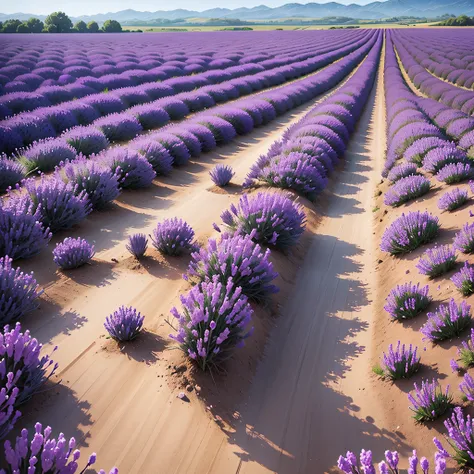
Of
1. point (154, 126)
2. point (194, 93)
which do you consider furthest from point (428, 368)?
point (194, 93)

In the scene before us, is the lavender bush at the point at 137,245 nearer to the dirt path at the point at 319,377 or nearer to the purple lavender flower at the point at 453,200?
the dirt path at the point at 319,377

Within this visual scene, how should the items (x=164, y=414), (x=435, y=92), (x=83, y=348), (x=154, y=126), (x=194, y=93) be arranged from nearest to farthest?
(x=164, y=414) → (x=83, y=348) → (x=154, y=126) → (x=194, y=93) → (x=435, y=92)

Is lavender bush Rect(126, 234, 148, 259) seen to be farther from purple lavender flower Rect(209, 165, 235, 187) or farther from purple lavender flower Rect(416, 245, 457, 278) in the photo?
purple lavender flower Rect(209, 165, 235, 187)

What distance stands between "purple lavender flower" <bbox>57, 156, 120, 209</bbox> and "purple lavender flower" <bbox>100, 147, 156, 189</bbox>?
2.71ft

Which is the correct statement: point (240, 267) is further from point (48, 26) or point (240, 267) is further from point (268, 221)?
point (48, 26)

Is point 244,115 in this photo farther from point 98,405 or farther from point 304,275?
point 98,405

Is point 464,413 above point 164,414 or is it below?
above

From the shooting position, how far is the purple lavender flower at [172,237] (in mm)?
5035

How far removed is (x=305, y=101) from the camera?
19.0m

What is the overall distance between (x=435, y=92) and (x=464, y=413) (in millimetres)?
18670

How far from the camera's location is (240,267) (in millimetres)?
3975

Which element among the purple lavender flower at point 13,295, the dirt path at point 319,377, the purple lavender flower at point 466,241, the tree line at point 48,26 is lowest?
the dirt path at point 319,377

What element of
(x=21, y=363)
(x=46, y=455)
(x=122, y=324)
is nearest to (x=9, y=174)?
(x=122, y=324)

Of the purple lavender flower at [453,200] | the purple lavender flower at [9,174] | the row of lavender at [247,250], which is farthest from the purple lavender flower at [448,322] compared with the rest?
the purple lavender flower at [9,174]
